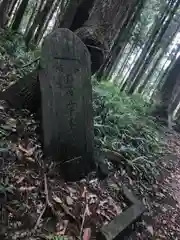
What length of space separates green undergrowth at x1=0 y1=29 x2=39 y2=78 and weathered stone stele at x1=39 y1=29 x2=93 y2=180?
5.11ft

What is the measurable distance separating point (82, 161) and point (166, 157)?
418 cm

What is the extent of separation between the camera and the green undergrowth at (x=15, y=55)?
637cm

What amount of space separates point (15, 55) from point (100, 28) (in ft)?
8.95

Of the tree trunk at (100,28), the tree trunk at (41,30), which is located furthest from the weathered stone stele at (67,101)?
the tree trunk at (41,30)

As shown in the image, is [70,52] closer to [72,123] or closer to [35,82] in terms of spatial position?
[35,82]

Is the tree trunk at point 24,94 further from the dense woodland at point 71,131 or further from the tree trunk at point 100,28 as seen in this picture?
the tree trunk at point 100,28

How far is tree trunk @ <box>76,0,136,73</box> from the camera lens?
566 cm

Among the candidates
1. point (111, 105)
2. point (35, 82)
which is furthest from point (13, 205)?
point (111, 105)

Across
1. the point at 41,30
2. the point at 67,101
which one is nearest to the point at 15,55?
the point at 67,101

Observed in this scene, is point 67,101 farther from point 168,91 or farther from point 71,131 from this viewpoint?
point 168,91

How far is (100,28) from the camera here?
19.4 feet

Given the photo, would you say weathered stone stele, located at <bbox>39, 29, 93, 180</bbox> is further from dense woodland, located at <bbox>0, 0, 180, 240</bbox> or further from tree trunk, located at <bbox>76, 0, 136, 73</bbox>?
tree trunk, located at <bbox>76, 0, 136, 73</bbox>

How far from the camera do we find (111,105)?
27.6 ft

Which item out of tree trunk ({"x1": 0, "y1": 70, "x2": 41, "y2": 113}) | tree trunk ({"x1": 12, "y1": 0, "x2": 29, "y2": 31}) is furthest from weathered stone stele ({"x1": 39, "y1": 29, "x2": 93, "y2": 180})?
tree trunk ({"x1": 12, "y1": 0, "x2": 29, "y2": 31})
